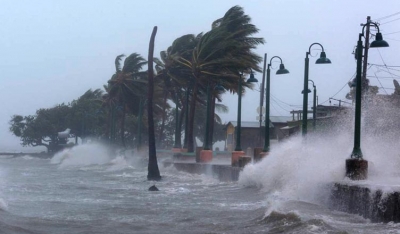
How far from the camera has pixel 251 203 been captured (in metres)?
18.4

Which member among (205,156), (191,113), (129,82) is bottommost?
(205,156)

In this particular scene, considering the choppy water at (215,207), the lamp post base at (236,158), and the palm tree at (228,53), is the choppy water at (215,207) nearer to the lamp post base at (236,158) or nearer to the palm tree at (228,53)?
the lamp post base at (236,158)

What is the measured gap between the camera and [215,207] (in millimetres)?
17578

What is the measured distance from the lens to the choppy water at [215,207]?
12.6 m

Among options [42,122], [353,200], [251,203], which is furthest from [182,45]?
[42,122]

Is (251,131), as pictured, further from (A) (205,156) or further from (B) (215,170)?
(B) (215,170)

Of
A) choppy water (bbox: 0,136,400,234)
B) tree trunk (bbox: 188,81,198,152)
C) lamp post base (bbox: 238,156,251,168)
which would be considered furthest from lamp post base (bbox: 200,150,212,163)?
choppy water (bbox: 0,136,400,234)

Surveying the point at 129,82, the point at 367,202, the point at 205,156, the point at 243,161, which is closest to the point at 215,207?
the point at 367,202

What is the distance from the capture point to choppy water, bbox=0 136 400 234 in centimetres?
1265

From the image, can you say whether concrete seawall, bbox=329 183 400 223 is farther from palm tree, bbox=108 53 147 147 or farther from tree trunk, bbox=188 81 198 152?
palm tree, bbox=108 53 147 147

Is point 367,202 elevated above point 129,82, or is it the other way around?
point 129,82

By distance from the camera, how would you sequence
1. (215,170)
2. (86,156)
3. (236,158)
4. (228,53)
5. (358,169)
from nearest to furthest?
(358,169) → (236,158) → (215,170) → (228,53) → (86,156)

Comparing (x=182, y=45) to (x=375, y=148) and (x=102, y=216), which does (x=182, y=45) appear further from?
(x=102, y=216)

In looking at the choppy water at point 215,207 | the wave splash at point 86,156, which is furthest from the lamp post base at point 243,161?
the wave splash at point 86,156
